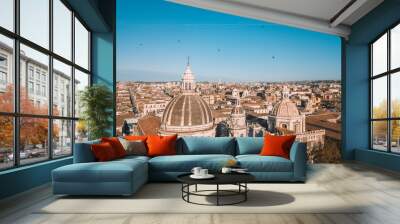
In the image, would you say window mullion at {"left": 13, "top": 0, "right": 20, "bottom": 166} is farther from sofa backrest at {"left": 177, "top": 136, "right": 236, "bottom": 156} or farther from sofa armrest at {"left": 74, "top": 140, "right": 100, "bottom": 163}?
sofa backrest at {"left": 177, "top": 136, "right": 236, "bottom": 156}

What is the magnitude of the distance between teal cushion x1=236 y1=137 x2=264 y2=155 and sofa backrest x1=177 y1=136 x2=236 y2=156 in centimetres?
11

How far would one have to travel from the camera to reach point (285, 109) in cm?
994

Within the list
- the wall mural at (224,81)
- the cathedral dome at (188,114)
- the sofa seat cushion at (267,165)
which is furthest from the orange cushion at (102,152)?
the cathedral dome at (188,114)

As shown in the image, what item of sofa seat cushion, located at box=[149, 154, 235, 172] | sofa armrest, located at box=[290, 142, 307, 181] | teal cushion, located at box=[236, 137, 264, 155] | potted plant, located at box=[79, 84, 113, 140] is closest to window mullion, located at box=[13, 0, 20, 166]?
sofa seat cushion, located at box=[149, 154, 235, 172]

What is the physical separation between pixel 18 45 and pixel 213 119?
562cm

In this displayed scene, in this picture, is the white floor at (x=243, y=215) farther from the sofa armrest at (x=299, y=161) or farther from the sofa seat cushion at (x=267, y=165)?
the sofa seat cushion at (x=267, y=165)

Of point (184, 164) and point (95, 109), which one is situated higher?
point (95, 109)

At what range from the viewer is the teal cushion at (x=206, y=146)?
22.9 ft

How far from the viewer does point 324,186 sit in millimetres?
5777

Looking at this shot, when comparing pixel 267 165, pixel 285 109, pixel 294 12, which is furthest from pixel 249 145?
pixel 294 12

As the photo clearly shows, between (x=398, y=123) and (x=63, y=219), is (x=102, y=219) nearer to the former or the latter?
(x=63, y=219)

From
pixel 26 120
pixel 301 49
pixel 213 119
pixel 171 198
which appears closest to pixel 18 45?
pixel 26 120

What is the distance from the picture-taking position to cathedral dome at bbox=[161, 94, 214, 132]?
32.4 feet

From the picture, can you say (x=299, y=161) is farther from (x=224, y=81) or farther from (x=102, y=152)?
(x=224, y=81)
